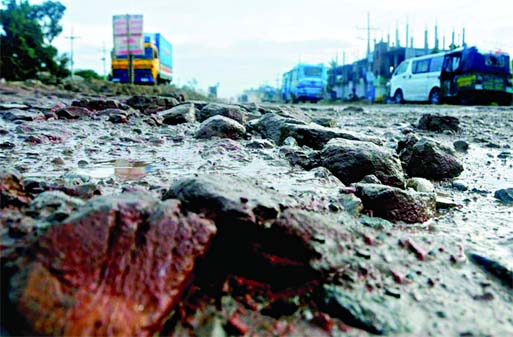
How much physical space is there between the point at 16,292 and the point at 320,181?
170 cm

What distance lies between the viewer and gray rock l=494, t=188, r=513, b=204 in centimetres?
251

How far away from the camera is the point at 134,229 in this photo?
1.22 meters

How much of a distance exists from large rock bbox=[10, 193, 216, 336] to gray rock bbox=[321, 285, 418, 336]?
36cm

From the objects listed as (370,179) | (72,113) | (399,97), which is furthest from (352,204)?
(399,97)

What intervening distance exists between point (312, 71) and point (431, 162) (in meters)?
24.7

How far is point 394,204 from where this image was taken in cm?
196

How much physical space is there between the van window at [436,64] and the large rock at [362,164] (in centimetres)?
1470

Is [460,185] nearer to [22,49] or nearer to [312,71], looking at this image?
[312,71]

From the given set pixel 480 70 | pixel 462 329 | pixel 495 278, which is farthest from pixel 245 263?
pixel 480 70

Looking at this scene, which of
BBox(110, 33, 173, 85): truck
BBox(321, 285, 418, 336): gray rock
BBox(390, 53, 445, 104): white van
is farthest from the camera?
BBox(110, 33, 173, 85): truck

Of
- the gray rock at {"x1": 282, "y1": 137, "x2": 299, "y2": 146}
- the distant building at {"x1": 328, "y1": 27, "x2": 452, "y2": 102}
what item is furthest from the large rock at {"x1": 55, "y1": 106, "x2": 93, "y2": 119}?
the distant building at {"x1": 328, "y1": 27, "x2": 452, "y2": 102}

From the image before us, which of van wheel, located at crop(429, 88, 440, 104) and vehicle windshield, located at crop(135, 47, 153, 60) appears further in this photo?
vehicle windshield, located at crop(135, 47, 153, 60)

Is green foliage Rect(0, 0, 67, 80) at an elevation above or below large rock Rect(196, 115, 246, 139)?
above

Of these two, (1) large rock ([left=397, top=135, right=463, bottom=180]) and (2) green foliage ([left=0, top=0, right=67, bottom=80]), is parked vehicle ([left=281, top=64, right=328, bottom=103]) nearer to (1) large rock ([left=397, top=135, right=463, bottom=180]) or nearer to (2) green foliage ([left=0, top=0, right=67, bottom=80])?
(2) green foliage ([left=0, top=0, right=67, bottom=80])
